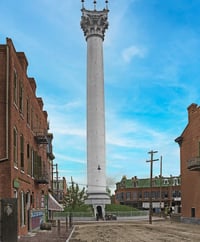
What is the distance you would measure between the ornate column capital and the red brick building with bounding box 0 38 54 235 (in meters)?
43.4

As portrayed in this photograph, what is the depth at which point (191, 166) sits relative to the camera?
4988 cm

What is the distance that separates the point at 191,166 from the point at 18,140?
2604 cm

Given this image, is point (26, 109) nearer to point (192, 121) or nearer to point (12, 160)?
point (12, 160)

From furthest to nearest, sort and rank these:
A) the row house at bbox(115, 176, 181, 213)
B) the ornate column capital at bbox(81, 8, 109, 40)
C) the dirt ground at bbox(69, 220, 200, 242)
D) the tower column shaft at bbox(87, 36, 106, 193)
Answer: the row house at bbox(115, 176, 181, 213) < the ornate column capital at bbox(81, 8, 109, 40) < the tower column shaft at bbox(87, 36, 106, 193) < the dirt ground at bbox(69, 220, 200, 242)

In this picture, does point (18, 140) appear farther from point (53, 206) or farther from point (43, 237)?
point (53, 206)

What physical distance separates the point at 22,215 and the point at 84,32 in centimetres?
5579

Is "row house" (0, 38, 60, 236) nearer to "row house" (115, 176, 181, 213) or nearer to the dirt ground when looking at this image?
the dirt ground

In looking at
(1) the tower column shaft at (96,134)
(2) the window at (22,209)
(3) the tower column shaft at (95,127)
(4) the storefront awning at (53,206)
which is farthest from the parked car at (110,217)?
(2) the window at (22,209)

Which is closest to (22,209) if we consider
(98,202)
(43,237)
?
(43,237)

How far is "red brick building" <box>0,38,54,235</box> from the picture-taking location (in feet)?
81.6

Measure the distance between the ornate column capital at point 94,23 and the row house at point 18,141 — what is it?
42.9 metres

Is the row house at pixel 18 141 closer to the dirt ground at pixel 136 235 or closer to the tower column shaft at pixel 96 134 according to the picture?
the dirt ground at pixel 136 235

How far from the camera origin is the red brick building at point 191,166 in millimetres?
53094

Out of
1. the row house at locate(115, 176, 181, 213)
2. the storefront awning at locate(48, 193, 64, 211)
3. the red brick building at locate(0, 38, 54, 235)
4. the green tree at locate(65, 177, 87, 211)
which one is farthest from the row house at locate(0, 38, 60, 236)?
the row house at locate(115, 176, 181, 213)
